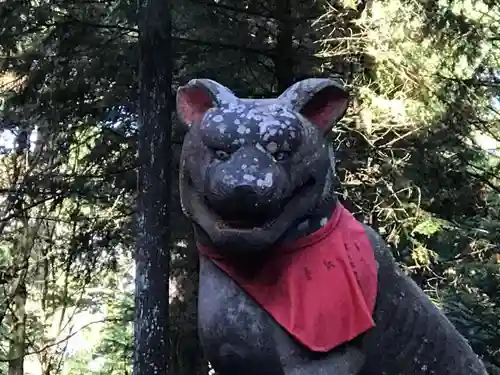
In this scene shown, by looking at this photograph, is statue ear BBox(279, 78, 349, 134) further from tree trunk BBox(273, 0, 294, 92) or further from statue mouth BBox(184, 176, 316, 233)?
tree trunk BBox(273, 0, 294, 92)

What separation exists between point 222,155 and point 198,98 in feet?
1.28

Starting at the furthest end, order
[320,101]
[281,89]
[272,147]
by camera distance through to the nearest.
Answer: [281,89]
[320,101]
[272,147]

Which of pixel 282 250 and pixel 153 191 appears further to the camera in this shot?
pixel 153 191

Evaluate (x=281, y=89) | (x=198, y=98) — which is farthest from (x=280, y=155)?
(x=281, y=89)

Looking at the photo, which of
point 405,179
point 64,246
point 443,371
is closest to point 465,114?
point 405,179

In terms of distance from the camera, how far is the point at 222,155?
2996mm

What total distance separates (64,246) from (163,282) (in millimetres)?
3218

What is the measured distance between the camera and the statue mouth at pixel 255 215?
293 centimetres

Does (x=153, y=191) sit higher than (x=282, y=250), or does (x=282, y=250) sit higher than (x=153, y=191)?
(x=282, y=250)

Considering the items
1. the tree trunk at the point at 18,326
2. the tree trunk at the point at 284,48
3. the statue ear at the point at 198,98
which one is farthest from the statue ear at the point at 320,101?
the tree trunk at the point at 18,326

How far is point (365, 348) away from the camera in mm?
3145

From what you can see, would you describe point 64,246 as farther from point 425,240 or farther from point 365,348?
point 365,348

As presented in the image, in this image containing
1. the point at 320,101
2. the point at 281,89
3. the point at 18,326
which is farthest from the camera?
the point at 18,326

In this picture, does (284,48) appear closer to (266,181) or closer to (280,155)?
(280,155)
